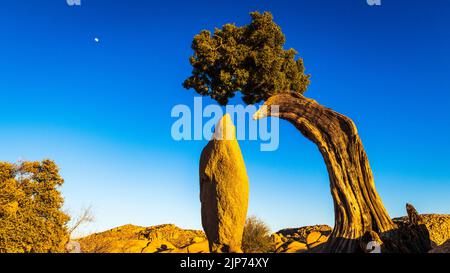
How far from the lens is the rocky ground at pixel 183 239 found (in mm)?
21703

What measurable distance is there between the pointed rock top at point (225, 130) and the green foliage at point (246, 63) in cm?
240

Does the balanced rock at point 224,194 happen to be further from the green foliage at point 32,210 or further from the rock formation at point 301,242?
the green foliage at point 32,210

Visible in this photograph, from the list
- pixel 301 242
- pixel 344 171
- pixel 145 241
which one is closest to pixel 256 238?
pixel 301 242

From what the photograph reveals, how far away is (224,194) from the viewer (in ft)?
60.0

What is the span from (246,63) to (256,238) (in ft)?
47.0

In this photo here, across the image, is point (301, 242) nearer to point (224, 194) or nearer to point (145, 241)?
point (145, 241)

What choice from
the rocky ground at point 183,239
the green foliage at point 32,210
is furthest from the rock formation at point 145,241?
the green foliage at point 32,210

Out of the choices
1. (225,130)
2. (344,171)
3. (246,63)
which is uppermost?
(246,63)

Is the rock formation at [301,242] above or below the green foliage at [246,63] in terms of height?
below

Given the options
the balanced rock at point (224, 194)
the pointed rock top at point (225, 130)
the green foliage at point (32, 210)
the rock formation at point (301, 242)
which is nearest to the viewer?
the balanced rock at point (224, 194)

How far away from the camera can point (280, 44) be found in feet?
73.6

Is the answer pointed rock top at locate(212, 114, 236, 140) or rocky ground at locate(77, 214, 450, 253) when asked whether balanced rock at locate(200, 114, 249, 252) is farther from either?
rocky ground at locate(77, 214, 450, 253)

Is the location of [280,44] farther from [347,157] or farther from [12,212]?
[12,212]
